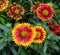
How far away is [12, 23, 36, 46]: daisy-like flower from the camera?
1.74 metres

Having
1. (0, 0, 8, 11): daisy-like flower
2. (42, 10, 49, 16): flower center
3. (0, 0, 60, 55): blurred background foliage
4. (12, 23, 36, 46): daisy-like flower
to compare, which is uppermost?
(0, 0, 8, 11): daisy-like flower

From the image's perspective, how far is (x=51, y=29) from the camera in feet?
6.71

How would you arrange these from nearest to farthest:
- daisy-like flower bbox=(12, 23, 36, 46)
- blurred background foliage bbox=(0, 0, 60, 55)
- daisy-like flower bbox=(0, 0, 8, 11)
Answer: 1. daisy-like flower bbox=(12, 23, 36, 46)
2. blurred background foliage bbox=(0, 0, 60, 55)
3. daisy-like flower bbox=(0, 0, 8, 11)

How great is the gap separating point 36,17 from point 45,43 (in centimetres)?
30

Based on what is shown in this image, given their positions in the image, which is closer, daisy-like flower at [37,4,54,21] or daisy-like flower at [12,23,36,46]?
daisy-like flower at [12,23,36,46]

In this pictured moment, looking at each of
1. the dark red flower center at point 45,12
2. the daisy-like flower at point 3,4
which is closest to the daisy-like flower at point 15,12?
the daisy-like flower at point 3,4

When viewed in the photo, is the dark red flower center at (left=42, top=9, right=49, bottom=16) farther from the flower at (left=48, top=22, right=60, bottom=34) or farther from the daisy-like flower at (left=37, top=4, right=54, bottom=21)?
the flower at (left=48, top=22, right=60, bottom=34)

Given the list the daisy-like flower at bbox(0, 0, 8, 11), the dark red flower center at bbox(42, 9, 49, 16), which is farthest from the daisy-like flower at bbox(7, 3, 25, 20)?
the dark red flower center at bbox(42, 9, 49, 16)

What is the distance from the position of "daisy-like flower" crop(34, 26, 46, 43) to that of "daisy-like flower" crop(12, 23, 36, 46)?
7 cm

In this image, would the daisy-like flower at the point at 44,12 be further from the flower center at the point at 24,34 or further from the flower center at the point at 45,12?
the flower center at the point at 24,34

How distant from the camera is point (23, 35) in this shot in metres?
1.78

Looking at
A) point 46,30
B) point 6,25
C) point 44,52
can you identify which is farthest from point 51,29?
point 6,25

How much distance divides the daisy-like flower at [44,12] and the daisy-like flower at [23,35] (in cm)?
21

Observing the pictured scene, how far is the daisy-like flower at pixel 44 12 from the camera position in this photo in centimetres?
198
